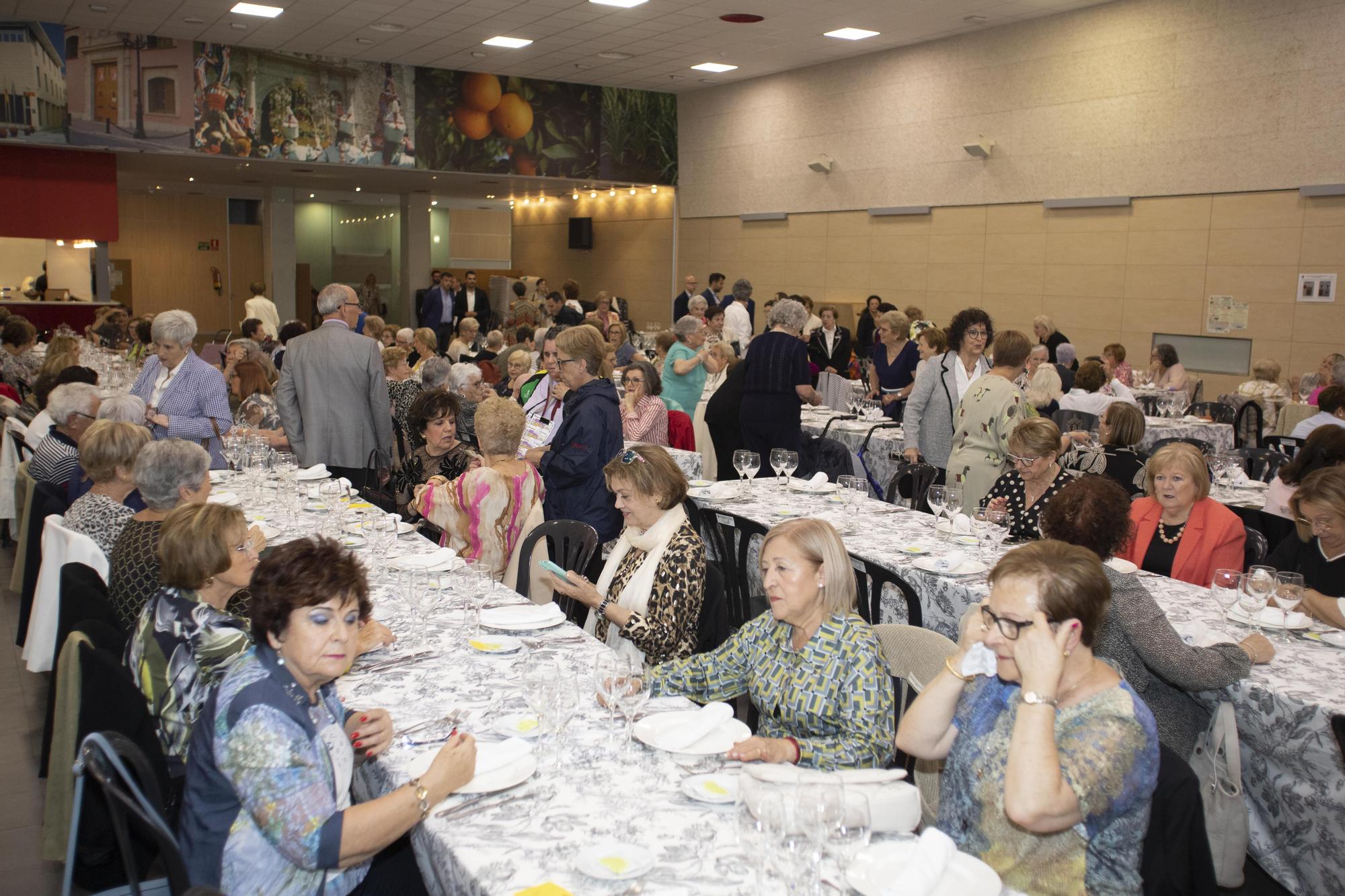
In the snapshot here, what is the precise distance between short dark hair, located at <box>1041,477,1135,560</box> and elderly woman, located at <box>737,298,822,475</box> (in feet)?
13.2

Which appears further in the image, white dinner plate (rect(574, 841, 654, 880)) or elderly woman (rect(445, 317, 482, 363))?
elderly woman (rect(445, 317, 482, 363))

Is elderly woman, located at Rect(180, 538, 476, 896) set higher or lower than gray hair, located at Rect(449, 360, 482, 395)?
lower

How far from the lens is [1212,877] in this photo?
2096mm

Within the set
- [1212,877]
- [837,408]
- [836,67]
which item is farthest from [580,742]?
[836,67]

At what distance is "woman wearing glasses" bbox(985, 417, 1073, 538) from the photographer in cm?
454

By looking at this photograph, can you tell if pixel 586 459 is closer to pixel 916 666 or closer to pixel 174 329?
pixel 916 666

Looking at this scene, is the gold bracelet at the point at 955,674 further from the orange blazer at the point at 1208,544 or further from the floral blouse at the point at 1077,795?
the orange blazer at the point at 1208,544

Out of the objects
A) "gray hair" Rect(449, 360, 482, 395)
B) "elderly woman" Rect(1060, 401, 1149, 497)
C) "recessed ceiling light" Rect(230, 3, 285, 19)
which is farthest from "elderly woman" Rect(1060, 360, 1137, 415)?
"recessed ceiling light" Rect(230, 3, 285, 19)

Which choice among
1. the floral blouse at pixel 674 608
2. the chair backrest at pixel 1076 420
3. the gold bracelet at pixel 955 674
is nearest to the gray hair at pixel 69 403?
the floral blouse at pixel 674 608

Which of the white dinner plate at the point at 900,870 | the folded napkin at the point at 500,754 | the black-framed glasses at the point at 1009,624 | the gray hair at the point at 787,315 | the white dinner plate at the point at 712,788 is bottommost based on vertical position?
the white dinner plate at the point at 712,788

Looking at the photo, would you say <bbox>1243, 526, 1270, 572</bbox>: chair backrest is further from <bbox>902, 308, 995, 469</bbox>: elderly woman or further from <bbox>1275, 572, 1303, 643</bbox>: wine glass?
<bbox>902, 308, 995, 469</bbox>: elderly woman

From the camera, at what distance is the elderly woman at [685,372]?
8.45 metres

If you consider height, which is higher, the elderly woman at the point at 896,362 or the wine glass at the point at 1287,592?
the elderly woman at the point at 896,362

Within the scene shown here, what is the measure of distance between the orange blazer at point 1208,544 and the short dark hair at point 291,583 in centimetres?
308
